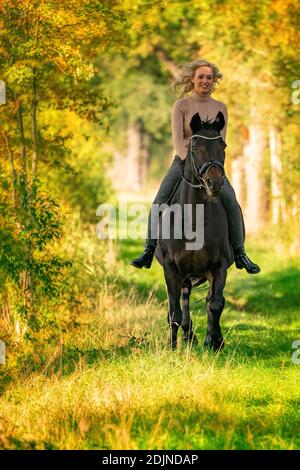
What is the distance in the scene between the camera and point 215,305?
1174cm

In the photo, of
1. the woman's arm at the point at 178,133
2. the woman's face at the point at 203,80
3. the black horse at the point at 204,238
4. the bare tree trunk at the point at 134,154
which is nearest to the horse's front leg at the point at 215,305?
the black horse at the point at 204,238

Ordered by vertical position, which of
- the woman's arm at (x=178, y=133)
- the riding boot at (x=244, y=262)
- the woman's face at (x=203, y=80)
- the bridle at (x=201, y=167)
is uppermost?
the woman's face at (x=203, y=80)

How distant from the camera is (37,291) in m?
13.6

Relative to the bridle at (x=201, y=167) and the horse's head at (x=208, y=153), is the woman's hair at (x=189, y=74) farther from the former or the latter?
the bridle at (x=201, y=167)

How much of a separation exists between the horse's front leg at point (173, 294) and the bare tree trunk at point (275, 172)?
537 inches

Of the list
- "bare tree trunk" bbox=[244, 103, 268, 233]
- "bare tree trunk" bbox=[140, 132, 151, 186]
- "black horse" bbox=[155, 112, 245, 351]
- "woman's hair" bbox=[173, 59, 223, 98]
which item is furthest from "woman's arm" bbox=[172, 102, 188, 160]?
"bare tree trunk" bbox=[140, 132, 151, 186]

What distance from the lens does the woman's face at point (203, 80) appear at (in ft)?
38.8

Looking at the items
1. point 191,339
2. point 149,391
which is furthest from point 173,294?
point 149,391

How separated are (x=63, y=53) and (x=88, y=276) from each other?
17.8 feet

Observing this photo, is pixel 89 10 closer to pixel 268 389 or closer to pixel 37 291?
pixel 37 291

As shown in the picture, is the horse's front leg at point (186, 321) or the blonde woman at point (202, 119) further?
the horse's front leg at point (186, 321)

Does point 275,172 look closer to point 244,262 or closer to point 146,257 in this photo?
point 146,257

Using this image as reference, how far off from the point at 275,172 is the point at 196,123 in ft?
48.2
